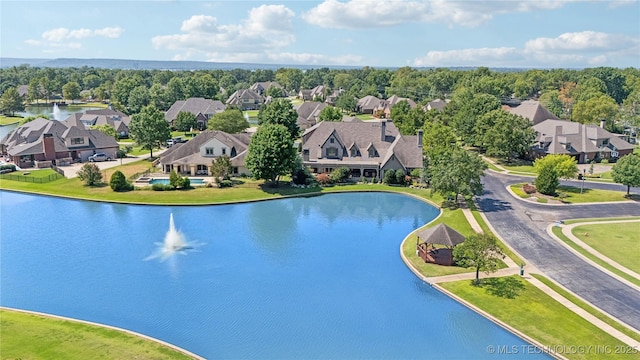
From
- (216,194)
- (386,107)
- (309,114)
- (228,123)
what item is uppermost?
(386,107)

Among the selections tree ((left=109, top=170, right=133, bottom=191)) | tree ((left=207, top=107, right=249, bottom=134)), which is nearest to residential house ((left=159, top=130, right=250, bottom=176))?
tree ((left=109, top=170, right=133, bottom=191))

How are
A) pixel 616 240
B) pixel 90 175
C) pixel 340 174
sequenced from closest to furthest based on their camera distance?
pixel 616 240 < pixel 90 175 < pixel 340 174

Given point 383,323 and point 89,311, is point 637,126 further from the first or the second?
point 89,311

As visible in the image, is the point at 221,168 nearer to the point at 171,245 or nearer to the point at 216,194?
the point at 216,194

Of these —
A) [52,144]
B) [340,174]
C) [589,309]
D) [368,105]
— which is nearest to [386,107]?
[368,105]

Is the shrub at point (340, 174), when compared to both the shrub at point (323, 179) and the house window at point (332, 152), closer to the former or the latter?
the shrub at point (323, 179)

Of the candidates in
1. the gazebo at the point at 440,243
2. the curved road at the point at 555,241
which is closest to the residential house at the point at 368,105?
the curved road at the point at 555,241

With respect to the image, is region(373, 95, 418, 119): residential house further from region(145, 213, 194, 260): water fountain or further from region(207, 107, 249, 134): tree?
region(145, 213, 194, 260): water fountain

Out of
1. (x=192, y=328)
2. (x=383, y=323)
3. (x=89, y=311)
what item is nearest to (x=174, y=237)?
(x=89, y=311)
